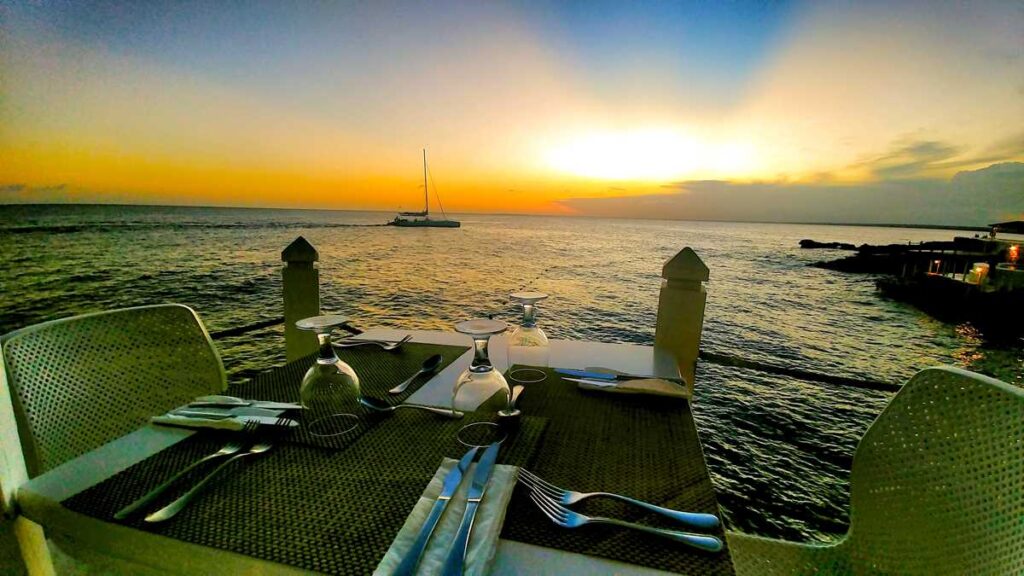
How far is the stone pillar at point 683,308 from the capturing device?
1452 millimetres

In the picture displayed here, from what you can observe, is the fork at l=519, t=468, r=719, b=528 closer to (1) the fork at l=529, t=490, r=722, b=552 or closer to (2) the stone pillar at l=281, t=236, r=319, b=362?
(1) the fork at l=529, t=490, r=722, b=552

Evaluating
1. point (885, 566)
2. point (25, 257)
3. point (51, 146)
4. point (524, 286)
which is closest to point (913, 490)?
point (885, 566)

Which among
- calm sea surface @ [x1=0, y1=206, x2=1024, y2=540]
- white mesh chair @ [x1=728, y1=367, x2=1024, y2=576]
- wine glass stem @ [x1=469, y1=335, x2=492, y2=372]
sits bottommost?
calm sea surface @ [x1=0, y1=206, x2=1024, y2=540]

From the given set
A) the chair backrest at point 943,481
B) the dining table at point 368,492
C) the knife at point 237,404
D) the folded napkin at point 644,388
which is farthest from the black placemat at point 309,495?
the chair backrest at point 943,481

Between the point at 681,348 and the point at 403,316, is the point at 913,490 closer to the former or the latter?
the point at 681,348

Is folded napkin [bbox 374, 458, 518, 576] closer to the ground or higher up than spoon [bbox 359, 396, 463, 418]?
higher up

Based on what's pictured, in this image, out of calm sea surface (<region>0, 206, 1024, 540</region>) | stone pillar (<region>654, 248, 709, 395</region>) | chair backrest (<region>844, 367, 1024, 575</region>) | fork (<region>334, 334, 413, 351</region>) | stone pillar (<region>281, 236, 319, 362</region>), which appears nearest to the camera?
chair backrest (<region>844, 367, 1024, 575</region>)

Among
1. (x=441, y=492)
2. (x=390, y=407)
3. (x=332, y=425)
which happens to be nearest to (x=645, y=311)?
(x=390, y=407)

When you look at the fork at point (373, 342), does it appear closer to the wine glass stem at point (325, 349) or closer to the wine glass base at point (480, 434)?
the wine glass stem at point (325, 349)

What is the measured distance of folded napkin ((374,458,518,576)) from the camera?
0.43 metres

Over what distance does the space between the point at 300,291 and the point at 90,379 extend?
969 millimetres

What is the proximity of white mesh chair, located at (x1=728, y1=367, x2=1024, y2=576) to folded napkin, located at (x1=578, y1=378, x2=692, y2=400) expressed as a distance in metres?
0.31

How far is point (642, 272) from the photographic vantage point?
2028 cm

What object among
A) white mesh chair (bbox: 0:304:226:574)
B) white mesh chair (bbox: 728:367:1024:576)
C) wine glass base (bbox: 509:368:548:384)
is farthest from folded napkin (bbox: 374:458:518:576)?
white mesh chair (bbox: 0:304:226:574)
